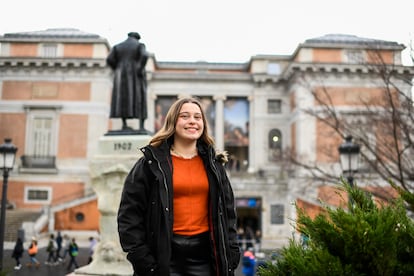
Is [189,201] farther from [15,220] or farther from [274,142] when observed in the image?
[274,142]

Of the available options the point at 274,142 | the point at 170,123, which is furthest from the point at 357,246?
the point at 274,142

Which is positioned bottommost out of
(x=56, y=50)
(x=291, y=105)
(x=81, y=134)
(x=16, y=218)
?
(x=16, y=218)

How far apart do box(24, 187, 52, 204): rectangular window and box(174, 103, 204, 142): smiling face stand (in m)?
34.3

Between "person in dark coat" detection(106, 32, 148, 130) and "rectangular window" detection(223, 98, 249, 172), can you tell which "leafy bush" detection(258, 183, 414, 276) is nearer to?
"person in dark coat" detection(106, 32, 148, 130)

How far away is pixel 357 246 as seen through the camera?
6.33 feet

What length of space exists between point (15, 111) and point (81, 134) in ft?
18.7

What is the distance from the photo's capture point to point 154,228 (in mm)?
2969

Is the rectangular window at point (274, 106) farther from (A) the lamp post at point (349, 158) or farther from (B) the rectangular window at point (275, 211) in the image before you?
(A) the lamp post at point (349, 158)

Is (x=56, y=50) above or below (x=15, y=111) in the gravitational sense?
above

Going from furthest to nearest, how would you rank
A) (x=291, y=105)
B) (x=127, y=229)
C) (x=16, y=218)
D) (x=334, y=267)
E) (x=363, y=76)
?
(x=291, y=105) < (x=363, y=76) < (x=16, y=218) < (x=127, y=229) < (x=334, y=267)

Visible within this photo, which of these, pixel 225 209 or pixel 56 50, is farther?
pixel 56 50

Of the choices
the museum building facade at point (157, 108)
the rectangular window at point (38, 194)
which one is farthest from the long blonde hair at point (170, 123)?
the rectangular window at point (38, 194)

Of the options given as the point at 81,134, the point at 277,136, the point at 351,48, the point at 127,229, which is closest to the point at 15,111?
the point at 81,134

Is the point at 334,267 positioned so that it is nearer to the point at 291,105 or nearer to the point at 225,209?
the point at 225,209
